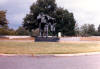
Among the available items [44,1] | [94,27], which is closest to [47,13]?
[44,1]

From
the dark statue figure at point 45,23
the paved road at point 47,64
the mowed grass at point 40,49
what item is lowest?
the paved road at point 47,64

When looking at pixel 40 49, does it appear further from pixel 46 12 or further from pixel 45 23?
pixel 46 12

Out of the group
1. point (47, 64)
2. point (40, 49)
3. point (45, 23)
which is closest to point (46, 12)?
point (45, 23)

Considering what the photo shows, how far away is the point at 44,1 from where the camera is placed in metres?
61.4

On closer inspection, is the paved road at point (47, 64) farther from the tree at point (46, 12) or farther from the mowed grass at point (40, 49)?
the tree at point (46, 12)

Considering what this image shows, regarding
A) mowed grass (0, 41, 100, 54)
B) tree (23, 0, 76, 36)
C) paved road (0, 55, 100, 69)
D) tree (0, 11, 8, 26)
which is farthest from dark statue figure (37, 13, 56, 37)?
paved road (0, 55, 100, 69)

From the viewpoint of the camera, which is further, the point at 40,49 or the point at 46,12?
the point at 46,12

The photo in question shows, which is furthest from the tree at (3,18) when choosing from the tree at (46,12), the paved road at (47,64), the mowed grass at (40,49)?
the paved road at (47,64)

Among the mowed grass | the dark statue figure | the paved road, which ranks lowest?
the paved road

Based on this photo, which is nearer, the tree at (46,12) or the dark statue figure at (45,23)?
the dark statue figure at (45,23)

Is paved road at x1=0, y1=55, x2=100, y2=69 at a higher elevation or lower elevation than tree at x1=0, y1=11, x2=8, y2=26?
lower

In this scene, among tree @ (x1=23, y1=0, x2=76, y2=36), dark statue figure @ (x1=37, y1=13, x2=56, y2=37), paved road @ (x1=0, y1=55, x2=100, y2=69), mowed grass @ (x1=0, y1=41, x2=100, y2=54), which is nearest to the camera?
paved road @ (x1=0, y1=55, x2=100, y2=69)

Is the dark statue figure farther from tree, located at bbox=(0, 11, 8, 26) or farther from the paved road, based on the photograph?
the paved road

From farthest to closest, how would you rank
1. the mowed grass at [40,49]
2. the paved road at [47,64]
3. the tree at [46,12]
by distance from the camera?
the tree at [46,12]
the mowed grass at [40,49]
the paved road at [47,64]
